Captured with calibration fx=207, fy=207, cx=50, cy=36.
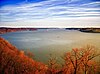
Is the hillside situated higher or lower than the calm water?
lower

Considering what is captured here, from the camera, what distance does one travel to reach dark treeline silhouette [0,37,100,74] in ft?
9.33

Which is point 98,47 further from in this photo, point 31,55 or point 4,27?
point 4,27

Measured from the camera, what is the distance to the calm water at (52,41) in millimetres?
2878

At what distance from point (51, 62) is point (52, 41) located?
0.30 m

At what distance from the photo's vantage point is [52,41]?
9.70ft

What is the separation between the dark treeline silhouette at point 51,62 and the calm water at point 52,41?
71 mm

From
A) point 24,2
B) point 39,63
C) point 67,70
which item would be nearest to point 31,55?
point 39,63

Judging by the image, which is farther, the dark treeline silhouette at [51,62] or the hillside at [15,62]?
the hillside at [15,62]

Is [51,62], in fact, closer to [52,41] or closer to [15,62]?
[52,41]

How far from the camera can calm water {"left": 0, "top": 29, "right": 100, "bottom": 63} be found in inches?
113

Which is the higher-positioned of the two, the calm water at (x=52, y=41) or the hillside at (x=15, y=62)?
the calm water at (x=52, y=41)

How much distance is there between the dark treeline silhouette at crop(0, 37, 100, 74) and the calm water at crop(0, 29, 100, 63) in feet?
0.23

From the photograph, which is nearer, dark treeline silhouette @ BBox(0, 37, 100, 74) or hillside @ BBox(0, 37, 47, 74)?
dark treeline silhouette @ BBox(0, 37, 100, 74)

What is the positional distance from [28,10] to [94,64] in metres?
1.27
